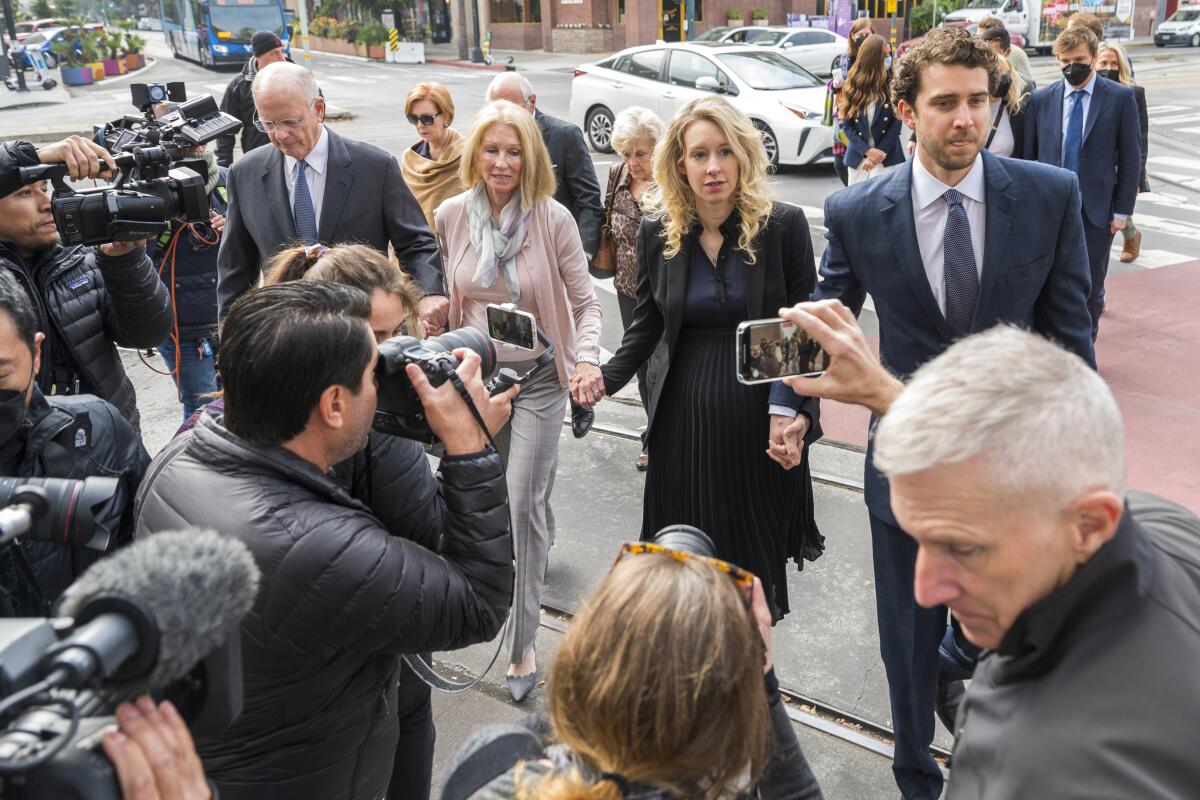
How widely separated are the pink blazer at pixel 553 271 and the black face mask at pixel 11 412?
6.18 feet

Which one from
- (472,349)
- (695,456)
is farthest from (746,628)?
(695,456)

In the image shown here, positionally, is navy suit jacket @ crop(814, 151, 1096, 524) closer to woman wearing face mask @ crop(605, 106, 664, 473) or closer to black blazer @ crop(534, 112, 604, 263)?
woman wearing face mask @ crop(605, 106, 664, 473)

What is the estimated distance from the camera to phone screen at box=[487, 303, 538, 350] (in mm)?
3276

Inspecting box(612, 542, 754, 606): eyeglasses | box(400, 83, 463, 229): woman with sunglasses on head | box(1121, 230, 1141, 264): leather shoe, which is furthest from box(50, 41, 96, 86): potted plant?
box(612, 542, 754, 606): eyeglasses

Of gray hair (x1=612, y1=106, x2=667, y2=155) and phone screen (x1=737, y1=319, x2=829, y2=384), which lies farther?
gray hair (x1=612, y1=106, x2=667, y2=155)

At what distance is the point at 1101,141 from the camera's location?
662cm

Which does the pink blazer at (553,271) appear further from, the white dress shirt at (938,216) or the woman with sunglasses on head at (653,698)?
the woman with sunglasses on head at (653,698)

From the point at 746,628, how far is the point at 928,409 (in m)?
0.40

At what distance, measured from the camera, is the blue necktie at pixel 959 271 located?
2.94 metres

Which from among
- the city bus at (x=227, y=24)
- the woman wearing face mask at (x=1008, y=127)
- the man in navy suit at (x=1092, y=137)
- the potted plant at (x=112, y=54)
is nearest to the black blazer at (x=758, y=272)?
the woman wearing face mask at (x=1008, y=127)

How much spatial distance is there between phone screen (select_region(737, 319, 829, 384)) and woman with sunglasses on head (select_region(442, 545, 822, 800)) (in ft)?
3.75

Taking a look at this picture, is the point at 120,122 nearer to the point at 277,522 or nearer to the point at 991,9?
the point at 277,522

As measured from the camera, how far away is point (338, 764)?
2.18 meters

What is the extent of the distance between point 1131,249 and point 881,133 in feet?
9.24
